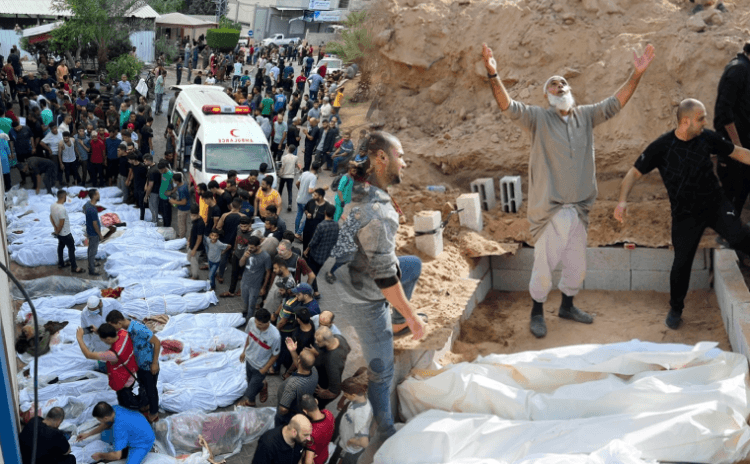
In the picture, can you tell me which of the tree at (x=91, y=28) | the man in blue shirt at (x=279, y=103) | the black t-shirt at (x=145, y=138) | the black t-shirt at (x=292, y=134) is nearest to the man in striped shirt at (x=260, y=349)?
the black t-shirt at (x=292, y=134)

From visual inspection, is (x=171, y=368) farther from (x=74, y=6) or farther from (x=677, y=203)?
(x=74, y=6)

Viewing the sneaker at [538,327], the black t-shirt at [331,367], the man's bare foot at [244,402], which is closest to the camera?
the black t-shirt at [331,367]

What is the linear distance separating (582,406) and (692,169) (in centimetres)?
242

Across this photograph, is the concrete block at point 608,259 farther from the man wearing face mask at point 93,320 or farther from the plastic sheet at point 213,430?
the man wearing face mask at point 93,320

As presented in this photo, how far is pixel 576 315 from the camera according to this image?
23.5ft

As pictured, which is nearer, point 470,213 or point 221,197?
point 470,213

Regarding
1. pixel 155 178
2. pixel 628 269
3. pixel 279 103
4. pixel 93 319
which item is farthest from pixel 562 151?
pixel 279 103

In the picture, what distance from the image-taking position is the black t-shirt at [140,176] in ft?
45.2

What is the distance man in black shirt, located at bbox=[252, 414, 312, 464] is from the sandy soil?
1.87m

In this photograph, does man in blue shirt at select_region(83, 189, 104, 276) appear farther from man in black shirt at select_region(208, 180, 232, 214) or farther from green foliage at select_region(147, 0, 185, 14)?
green foliage at select_region(147, 0, 185, 14)

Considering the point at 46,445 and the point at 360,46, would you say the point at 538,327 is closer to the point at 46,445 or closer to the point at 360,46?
the point at 46,445

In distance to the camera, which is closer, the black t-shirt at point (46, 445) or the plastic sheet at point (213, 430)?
the black t-shirt at point (46, 445)

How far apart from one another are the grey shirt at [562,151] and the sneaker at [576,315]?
104 cm

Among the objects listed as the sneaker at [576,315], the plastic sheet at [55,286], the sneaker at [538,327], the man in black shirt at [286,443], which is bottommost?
the plastic sheet at [55,286]
